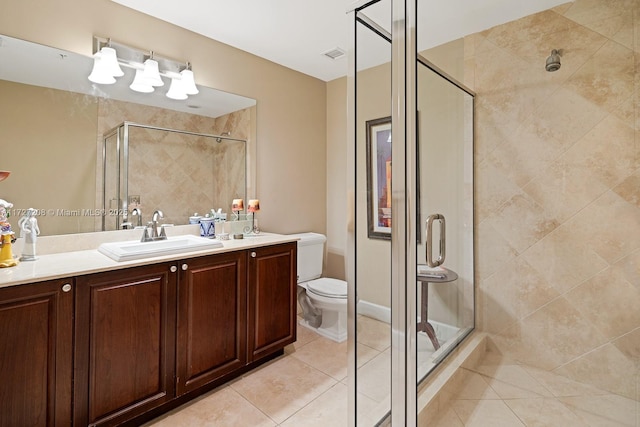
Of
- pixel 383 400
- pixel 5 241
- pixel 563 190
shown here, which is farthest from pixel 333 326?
pixel 5 241

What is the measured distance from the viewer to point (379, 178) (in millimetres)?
1320

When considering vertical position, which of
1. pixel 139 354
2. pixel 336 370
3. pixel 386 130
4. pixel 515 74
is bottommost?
pixel 336 370

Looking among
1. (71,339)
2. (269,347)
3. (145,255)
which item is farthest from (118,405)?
(269,347)

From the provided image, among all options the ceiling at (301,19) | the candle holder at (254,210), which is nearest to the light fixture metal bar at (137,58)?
the ceiling at (301,19)

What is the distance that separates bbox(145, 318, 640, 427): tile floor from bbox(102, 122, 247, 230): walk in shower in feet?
4.02

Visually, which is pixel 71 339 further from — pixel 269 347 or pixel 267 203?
pixel 267 203

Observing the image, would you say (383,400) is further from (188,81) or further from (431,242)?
(188,81)

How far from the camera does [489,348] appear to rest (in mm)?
1965

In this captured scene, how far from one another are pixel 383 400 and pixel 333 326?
1290 mm

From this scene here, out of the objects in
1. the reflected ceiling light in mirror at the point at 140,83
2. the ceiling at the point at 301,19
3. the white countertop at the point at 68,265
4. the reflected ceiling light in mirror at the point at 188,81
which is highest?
the ceiling at the point at 301,19

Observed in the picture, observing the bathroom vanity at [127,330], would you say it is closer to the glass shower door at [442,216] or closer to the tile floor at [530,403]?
the glass shower door at [442,216]

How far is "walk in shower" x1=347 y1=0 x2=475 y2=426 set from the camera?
1.24 m

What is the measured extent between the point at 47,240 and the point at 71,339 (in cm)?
68

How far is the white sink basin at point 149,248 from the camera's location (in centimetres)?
154
